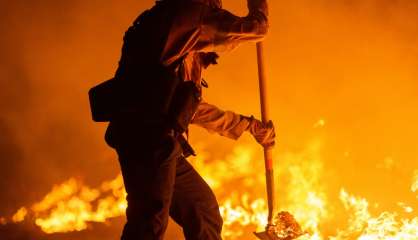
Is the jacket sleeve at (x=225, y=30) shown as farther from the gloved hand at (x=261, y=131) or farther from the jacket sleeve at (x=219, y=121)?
the gloved hand at (x=261, y=131)

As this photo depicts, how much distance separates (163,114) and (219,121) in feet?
2.49

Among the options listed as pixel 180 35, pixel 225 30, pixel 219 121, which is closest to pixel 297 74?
pixel 219 121

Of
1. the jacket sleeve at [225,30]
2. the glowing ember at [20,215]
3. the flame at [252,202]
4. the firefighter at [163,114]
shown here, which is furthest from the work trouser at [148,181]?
the glowing ember at [20,215]

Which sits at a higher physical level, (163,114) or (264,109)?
(264,109)

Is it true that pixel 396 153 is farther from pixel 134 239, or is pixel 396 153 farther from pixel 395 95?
pixel 134 239

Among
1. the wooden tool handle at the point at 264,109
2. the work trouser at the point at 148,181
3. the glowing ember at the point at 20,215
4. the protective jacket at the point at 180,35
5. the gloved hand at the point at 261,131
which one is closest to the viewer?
the work trouser at the point at 148,181

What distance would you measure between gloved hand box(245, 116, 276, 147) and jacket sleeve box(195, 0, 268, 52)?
2.16 ft

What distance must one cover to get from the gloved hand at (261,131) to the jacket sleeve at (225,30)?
2.16 feet

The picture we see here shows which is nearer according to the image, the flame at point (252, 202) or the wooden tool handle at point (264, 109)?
the wooden tool handle at point (264, 109)

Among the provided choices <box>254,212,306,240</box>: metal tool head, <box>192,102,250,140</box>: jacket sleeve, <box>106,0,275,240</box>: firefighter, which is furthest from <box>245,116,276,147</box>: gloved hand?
<box>106,0,275,240</box>: firefighter

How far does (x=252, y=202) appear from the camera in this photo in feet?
15.9

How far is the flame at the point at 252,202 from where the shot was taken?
14.8 feet

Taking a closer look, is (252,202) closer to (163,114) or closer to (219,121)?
(219,121)

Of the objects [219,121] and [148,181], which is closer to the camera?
[148,181]
